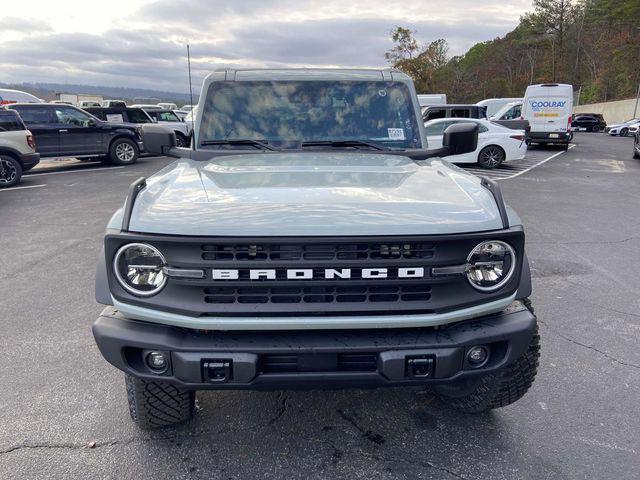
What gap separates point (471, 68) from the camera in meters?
79.2

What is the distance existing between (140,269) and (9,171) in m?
11.6

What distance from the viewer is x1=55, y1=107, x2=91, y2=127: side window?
14.6m

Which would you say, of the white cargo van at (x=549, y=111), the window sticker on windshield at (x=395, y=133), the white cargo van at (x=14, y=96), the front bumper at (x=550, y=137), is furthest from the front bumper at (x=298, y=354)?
the white cargo van at (x=14, y=96)

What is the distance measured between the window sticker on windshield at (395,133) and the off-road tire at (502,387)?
1.55m

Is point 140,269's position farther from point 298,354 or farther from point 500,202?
point 500,202

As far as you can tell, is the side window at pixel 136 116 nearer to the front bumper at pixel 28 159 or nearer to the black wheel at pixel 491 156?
the front bumper at pixel 28 159

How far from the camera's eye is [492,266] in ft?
7.59

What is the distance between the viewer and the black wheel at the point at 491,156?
1459 centimetres

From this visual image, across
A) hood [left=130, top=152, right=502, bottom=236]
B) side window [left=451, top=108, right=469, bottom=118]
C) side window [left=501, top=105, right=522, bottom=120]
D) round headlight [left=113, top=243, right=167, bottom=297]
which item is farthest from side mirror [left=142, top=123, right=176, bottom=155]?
side window [left=501, top=105, right=522, bottom=120]

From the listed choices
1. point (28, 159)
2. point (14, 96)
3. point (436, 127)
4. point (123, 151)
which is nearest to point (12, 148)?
point (28, 159)

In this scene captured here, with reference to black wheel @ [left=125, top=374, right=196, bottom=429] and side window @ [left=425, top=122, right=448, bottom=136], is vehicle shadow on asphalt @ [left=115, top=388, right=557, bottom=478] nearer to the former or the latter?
black wheel @ [left=125, top=374, right=196, bottom=429]

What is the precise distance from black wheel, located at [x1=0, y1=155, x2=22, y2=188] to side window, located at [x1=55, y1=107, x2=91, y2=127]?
326cm

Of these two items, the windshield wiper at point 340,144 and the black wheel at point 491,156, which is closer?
the windshield wiper at point 340,144

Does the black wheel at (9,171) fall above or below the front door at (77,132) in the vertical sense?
below
